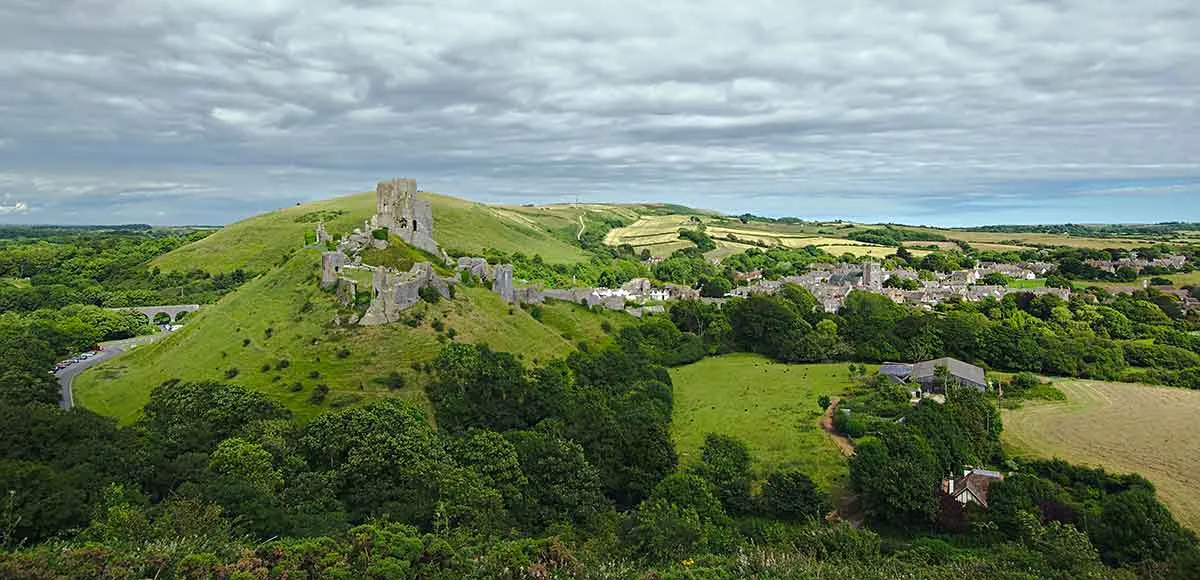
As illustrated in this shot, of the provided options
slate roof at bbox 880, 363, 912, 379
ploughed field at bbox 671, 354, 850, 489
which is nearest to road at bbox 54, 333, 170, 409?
ploughed field at bbox 671, 354, 850, 489

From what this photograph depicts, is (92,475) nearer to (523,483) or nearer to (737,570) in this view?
(523,483)

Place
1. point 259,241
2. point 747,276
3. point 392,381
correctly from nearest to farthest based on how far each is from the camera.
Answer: point 392,381 → point 259,241 → point 747,276

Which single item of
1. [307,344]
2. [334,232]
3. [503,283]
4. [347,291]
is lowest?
[307,344]

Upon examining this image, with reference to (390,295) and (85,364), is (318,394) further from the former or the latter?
(85,364)

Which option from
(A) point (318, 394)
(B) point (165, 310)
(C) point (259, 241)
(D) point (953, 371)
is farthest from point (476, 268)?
(C) point (259, 241)

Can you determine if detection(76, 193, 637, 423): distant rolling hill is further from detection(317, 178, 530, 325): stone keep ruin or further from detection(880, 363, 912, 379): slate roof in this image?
detection(880, 363, 912, 379): slate roof

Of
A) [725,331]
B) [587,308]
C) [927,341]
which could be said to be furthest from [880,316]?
[587,308]
